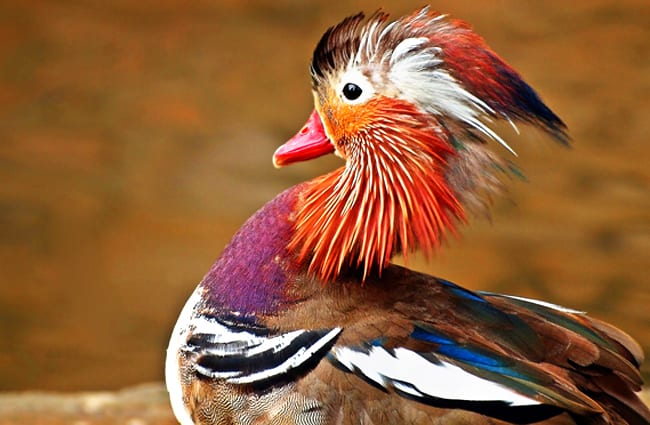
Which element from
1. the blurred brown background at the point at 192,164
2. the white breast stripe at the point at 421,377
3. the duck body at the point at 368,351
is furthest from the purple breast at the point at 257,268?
the blurred brown background at the point at 192,164

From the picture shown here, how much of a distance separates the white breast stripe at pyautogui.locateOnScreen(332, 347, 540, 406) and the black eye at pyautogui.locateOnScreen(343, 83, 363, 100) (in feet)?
1.20

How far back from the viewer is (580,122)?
4.42 meters

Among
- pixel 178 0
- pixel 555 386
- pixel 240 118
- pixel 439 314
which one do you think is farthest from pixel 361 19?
pixel 178 0

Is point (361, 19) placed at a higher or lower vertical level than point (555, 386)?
higher

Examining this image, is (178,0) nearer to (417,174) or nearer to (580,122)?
(580,122)

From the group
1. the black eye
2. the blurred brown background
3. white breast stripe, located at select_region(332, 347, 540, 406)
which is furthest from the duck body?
the blurred brown background

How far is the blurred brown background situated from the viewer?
3.60 m

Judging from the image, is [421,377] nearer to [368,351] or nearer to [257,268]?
[368,351]

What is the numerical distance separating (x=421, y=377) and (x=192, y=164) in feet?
9.45

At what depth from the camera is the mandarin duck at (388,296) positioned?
1.53 metres

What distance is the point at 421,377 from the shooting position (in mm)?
1530

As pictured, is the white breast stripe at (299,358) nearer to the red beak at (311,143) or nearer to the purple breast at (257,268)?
the purple breast at (257,268)

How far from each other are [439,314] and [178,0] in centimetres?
374

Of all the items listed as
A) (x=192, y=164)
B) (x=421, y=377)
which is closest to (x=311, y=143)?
(x=421, y=377)
